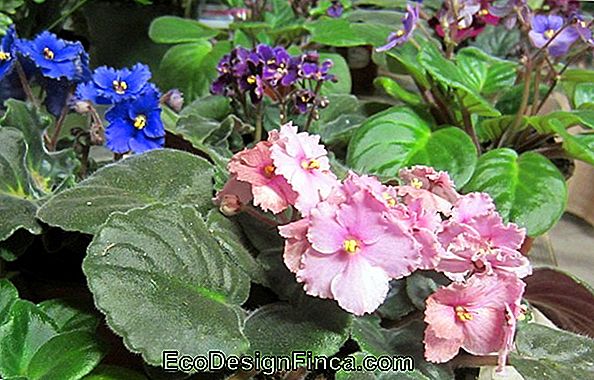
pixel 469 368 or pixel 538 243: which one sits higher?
pixel 469 368

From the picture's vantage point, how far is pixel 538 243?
3.81ft

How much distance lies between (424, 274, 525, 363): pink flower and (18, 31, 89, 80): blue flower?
40cm

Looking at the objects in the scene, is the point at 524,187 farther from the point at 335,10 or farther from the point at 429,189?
the point at 335,10

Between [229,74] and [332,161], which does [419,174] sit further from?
[229,74]

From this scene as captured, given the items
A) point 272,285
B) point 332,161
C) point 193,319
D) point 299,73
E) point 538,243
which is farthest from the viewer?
point 538,243

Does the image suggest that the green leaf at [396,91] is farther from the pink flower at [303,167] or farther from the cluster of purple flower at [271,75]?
the pink flower at [303,167]

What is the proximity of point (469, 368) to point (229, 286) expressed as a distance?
19cm

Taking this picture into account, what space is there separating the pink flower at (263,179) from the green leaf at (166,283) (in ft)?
0.14

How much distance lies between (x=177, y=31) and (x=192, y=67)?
0.07 metres

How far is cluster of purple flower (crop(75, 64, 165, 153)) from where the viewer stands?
64 cm

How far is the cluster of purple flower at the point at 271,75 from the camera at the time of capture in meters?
0.80

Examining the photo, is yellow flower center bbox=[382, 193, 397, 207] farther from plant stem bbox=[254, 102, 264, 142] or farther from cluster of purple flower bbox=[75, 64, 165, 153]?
plant stem bbox=[254, 102, 264, 142]

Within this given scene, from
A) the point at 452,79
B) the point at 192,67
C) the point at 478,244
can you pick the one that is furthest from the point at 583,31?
the point at 192,67

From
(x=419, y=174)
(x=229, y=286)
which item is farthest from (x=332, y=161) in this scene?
(x=229, y=286)
